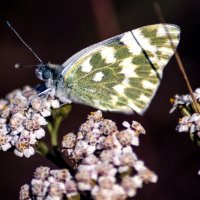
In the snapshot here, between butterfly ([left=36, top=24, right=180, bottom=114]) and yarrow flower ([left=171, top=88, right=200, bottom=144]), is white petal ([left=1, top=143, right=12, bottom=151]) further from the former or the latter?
yarrow flower ([left=171, top=88, right=200, bottom=144])

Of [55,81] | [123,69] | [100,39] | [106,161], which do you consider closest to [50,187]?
[106,161]

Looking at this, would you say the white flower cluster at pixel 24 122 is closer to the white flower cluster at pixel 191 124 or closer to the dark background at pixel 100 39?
the white flower cluster at pixel 191 124

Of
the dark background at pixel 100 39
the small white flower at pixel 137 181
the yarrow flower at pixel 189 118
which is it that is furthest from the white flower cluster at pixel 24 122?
the dark background at pixel 100 39

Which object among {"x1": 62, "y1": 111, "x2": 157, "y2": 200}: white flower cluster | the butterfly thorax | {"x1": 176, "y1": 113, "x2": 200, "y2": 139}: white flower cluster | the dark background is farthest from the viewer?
the dark background

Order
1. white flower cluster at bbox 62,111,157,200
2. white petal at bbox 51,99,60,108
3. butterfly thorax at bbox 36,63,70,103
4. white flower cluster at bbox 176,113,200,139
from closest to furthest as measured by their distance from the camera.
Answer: white flower cluster at bbox 62,111,157,200 < white flower cluster at bbox 176,113,200,139 < white petal at bbox 51,99,60,108 < butterfly thorax at bbox 36,63,70,103

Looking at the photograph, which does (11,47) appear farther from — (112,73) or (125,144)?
(125,144)

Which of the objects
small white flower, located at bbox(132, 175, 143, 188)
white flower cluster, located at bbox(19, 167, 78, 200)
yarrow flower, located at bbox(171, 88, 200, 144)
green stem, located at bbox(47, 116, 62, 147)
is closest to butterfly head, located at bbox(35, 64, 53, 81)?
green stem, located at bbox(47, 116, 62, 147)

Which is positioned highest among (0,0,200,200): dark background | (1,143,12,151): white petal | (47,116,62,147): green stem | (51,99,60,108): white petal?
(1,143,12,151): white petal

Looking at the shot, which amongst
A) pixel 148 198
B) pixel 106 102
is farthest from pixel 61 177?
pixel 148 198
